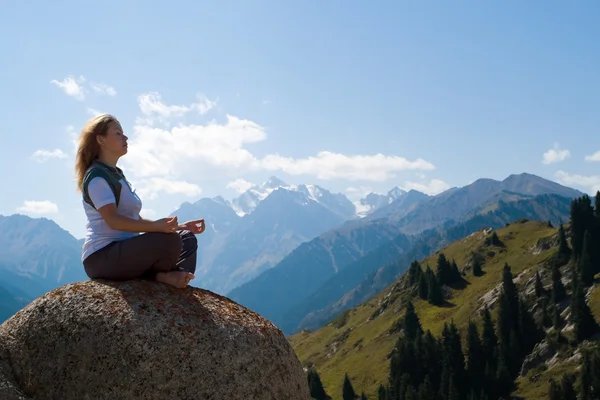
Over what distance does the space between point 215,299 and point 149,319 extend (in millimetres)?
1886

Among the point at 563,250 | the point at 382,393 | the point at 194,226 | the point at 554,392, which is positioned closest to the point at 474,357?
the point at 382,393

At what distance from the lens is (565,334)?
143m

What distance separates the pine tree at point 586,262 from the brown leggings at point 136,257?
16868cm

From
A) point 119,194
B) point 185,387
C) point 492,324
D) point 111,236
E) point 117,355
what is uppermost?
point 119,194

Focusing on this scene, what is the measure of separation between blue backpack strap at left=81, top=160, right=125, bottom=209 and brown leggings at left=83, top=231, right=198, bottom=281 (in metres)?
1.00

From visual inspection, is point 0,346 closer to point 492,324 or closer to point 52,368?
point 52,368

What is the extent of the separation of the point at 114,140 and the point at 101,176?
101 cm

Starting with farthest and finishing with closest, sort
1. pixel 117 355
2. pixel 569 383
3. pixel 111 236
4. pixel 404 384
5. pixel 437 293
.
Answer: pixel 437 293 → pixel 404 384 → pixel 569 383 → pixel 111 236 → pixel 117 355

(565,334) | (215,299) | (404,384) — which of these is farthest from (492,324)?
(215,299)

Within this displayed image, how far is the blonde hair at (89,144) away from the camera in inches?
439

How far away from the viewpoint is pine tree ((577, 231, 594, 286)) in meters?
155

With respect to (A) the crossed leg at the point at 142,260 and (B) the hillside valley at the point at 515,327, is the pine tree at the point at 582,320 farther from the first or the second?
(A) the crossed leg at the point at 142,260

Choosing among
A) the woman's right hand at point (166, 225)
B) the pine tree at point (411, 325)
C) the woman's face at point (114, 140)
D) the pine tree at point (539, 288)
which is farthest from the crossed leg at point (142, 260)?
the pine tree at point (539, 288)

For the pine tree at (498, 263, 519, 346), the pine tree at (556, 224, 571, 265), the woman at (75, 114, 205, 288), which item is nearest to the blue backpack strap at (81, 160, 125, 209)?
the woman at (75, 114, 205, 288)
